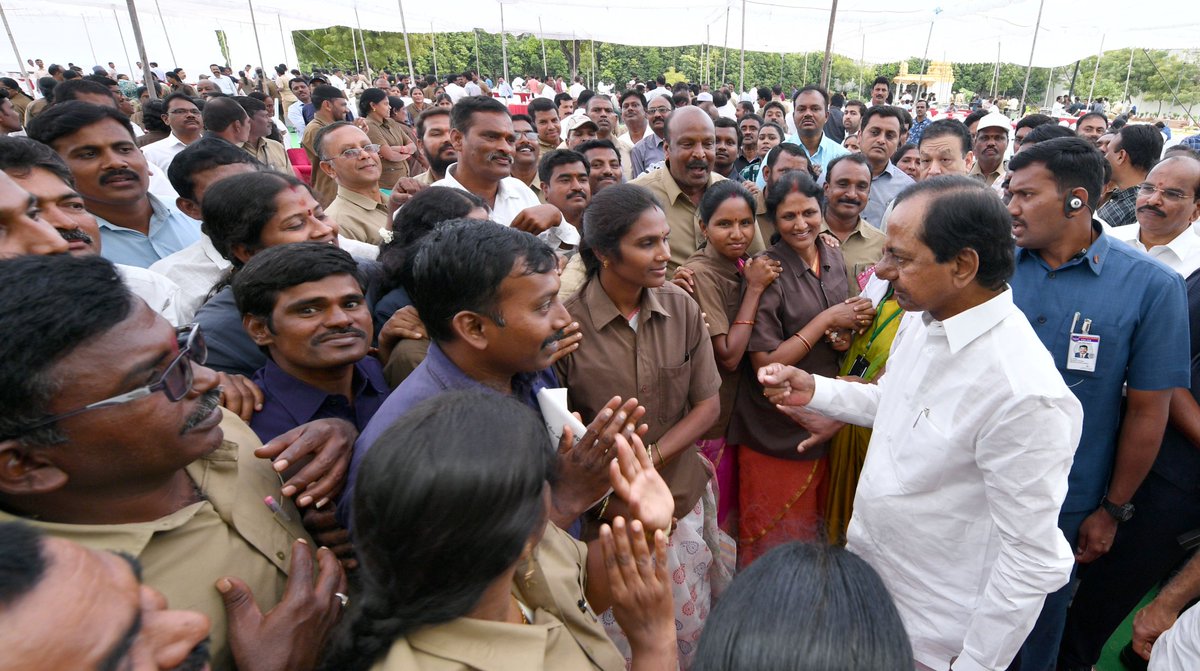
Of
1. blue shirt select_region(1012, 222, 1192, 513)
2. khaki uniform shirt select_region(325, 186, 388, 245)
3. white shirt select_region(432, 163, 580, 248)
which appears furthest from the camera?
khaki uniform shirt select_region(325, 186, 388, 245)

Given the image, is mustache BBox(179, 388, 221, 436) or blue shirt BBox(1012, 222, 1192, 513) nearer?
mustache BBox(179, 388, 221, 436)

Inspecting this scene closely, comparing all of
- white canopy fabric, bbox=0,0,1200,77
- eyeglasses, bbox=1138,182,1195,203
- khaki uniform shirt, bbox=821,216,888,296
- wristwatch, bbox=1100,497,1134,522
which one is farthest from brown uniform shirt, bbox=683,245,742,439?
white canopy fabric, bbox=0,0,1200,77

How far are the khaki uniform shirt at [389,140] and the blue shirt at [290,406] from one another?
4.96 m

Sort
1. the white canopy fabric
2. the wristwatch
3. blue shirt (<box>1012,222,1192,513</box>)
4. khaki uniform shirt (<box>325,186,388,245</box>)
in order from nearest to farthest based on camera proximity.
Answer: blue shirt (<box>1012,222,1192,513</box>), the wristwatch, khaki uniform shirt (<box>325,186,388,245</box>), the white canopy fabric

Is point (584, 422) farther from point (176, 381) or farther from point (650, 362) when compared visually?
point (176, 381)

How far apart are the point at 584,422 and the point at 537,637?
4.35ft

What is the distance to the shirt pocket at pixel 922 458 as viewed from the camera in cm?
185

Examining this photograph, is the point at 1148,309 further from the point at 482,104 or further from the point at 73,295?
the point at 482,104

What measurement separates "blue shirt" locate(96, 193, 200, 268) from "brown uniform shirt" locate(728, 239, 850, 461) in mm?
3130

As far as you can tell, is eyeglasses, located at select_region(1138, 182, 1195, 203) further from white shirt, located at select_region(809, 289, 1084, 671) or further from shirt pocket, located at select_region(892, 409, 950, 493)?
shirt pocket, located at select_region(892, 409, 950, 493)

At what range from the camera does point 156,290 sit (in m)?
2.34

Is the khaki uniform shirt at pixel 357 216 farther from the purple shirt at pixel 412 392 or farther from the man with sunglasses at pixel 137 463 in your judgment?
the man with sunglasses at pixel 137 463

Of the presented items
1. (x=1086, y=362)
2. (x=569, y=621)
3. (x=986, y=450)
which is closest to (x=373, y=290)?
(x=569, y=621)

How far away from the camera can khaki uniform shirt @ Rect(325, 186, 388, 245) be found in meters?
3.88
